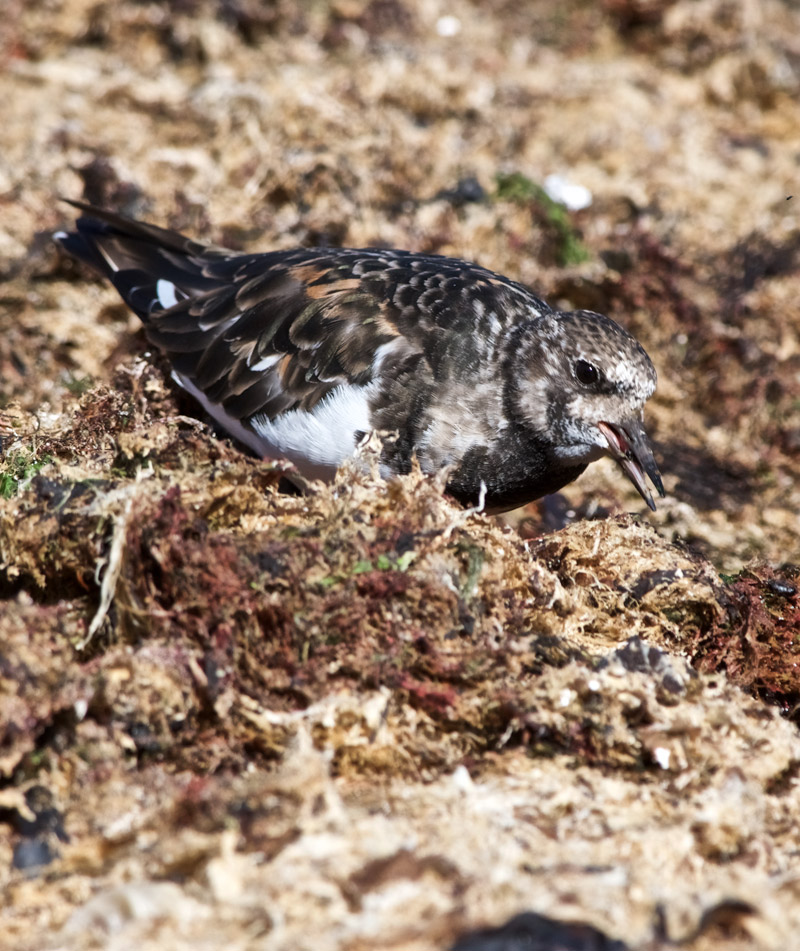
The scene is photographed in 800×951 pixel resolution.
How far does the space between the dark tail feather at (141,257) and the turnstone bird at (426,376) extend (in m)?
0.39

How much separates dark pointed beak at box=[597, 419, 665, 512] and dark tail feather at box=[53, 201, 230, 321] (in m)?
1.95

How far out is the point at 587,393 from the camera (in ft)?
12.8

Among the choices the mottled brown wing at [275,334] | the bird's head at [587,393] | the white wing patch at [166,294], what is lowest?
the white wing patch at [166,294]

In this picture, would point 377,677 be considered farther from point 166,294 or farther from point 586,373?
point 166,294

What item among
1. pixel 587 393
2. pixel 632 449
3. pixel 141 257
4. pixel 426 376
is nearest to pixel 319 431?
pixel 426 376

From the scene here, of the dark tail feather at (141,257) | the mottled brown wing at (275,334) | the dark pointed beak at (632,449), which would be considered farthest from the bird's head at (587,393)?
the dark tail feather at (141,257)

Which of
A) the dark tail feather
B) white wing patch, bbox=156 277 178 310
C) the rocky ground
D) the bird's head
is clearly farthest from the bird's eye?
white wing patch, bbox=156 277 178 310

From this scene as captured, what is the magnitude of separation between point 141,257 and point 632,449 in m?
2.56

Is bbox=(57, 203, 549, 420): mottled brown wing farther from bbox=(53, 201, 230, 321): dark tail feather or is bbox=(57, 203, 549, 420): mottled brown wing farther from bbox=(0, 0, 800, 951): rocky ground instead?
bbox=(0, 0, 800, 951): rocky ground

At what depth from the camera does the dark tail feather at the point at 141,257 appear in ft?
15.9

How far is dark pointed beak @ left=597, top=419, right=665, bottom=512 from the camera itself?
12.5 feet

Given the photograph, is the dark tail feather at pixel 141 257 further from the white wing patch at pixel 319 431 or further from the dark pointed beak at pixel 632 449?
the dark pointed beak at pixel 632 449

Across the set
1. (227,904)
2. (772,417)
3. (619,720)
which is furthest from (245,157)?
(227,904)

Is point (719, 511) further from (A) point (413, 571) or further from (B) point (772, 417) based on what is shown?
(A) point (413, 571)
